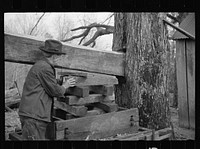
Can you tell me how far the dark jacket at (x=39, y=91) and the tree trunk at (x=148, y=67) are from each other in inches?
42.4

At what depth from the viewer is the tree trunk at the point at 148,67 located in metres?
3.31

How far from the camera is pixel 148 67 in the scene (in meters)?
3.31

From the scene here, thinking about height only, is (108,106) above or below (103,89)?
below

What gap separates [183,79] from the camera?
434cm

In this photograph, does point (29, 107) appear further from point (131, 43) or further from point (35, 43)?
point (131, 43)

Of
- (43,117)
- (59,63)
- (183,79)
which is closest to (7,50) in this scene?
(59,63)

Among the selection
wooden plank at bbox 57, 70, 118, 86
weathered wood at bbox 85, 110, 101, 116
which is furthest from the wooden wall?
weathered wood at bbox 85, 110, 101, 116

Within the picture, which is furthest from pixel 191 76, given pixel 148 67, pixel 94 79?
pixel 94 79

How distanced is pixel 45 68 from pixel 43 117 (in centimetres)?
53

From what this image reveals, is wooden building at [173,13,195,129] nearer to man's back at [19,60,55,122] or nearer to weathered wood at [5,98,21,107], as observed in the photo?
man's back at [19,60,55,122]

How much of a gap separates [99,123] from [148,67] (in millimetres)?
1012

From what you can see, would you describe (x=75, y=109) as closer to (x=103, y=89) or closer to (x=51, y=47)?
(x=103, y=89)

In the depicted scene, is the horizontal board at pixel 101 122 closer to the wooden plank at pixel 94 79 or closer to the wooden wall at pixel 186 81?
the wooden plank at pixel 94 79

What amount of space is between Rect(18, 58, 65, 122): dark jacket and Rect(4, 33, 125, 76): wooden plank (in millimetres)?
191
